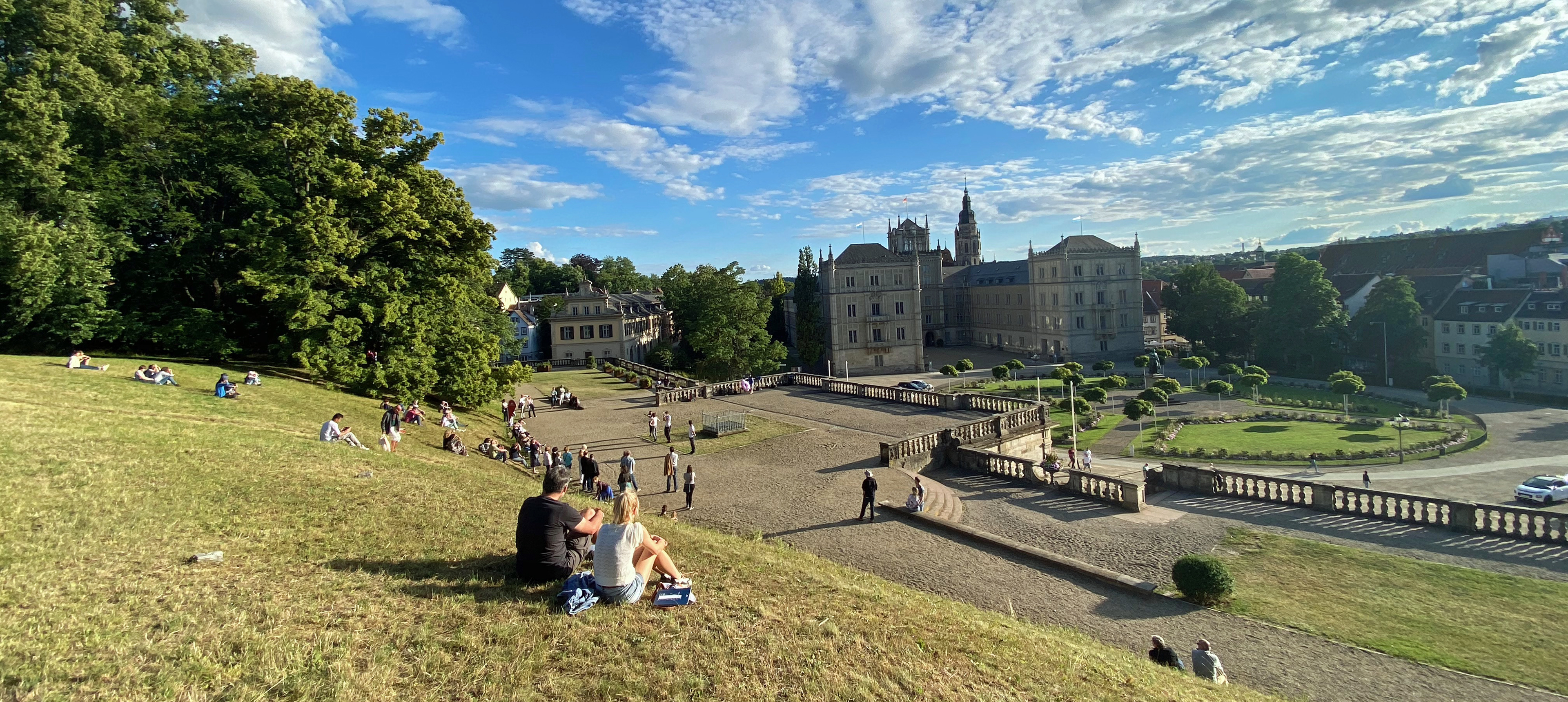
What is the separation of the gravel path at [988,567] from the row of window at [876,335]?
47.5 meters

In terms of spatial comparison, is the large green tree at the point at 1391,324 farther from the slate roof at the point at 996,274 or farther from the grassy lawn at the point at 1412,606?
the grassy lawn at the point at 1412,606

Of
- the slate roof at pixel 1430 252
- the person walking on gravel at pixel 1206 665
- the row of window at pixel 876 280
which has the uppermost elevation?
the slate roof at pixel 1430 252

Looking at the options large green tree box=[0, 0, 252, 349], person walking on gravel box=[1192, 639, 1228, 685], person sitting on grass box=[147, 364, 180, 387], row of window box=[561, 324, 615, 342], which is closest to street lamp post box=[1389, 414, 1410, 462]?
person walking on gravel box=[1192, 639, 1228, 685]

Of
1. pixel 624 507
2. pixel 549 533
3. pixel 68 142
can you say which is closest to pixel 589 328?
pixel 68 142

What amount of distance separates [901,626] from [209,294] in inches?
1191

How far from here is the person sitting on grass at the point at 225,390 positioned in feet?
67.2

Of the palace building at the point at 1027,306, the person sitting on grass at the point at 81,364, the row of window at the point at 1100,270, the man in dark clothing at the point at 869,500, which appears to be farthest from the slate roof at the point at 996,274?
the person sitting on grass at the point at 81,364

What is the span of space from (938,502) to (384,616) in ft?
49.2

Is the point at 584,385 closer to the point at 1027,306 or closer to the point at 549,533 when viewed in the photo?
the point at 549,533

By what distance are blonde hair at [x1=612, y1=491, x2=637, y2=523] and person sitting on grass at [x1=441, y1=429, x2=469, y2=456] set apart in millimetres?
15733

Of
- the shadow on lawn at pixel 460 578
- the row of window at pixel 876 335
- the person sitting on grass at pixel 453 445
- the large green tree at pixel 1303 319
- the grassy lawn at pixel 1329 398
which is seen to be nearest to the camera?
the shadow on lawn at pixel 460 578

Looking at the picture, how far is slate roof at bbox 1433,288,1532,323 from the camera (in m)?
64.6

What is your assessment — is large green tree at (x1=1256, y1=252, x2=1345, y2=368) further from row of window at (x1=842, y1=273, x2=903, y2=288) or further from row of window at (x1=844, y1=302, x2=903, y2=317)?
row of window at (x1=842, y1=273, x2=903, y2=288)

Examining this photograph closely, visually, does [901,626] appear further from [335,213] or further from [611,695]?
[335,213]
